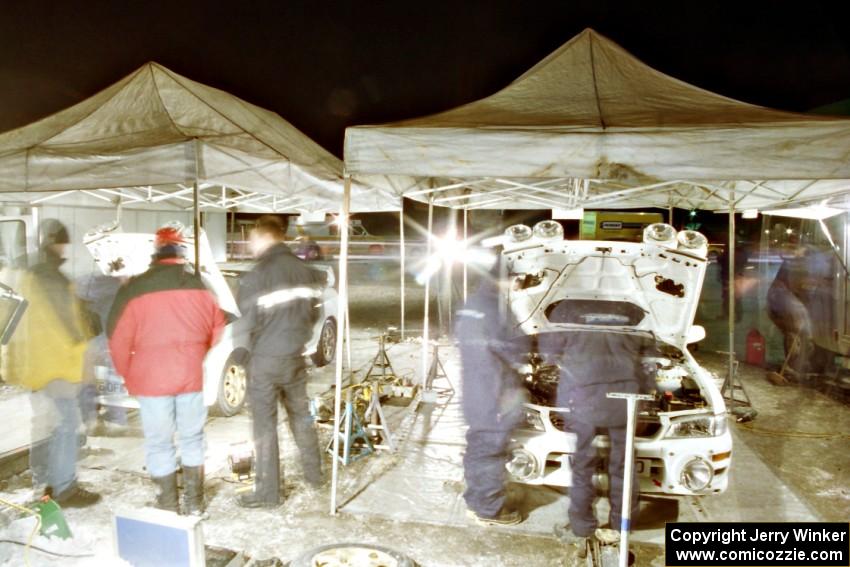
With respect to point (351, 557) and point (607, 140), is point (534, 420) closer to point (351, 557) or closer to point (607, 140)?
point (351, 557)

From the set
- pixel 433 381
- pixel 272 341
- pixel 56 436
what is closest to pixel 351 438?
pixel 272 341

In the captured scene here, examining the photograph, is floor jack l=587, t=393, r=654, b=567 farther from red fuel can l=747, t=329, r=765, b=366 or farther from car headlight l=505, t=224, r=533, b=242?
red fuel can l=747, t=329, r=765, b=366

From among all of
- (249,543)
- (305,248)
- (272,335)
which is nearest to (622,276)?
(272,335)

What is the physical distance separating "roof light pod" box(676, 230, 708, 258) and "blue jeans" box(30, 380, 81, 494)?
17.4 ft

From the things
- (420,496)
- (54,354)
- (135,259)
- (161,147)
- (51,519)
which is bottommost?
(420,496)

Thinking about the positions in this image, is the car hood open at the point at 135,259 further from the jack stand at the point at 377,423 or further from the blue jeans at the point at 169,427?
the blue jeans at the point at 169,427

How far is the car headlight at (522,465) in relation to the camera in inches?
167

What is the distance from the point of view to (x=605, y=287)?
5.71 m

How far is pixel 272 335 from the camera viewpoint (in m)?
4.60

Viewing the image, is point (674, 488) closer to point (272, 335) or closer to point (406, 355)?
point (272, 335)

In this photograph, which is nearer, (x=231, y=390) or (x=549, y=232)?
(x=549, y=232)

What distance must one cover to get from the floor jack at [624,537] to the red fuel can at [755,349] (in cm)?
760

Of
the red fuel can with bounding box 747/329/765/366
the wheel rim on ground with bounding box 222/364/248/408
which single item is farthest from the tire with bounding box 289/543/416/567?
the red fuel can with bounding box 747/329/765/366

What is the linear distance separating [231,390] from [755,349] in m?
8.71
